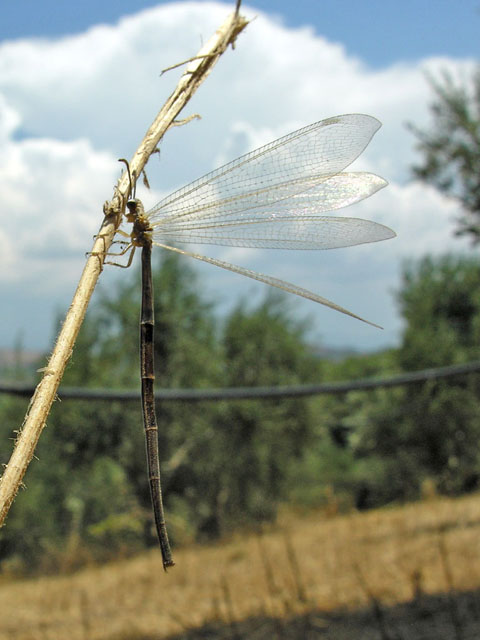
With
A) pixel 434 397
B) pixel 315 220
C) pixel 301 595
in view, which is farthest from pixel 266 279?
pixel 434 397

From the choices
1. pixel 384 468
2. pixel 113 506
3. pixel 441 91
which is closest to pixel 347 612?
pixel 113 506

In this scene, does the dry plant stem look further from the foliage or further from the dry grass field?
the foliage

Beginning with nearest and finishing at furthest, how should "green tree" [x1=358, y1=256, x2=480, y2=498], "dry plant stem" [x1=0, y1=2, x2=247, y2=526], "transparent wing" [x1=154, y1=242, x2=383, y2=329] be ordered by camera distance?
"dry plant stem" [x1=0, y1=2, x2=247, y2=526]
"transparent wing" [x1=154, y1=242, x2=383, y2=329]
"green tree" [x1=358, y1=256, x2=480, y2=498]

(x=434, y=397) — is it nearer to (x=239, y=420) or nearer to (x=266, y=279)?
(x=239, y=420)

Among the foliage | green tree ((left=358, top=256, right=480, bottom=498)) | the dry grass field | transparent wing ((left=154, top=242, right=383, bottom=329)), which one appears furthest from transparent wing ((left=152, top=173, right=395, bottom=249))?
the foliage

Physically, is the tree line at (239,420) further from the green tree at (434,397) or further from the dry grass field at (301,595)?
the dry grass field at (301,595)
